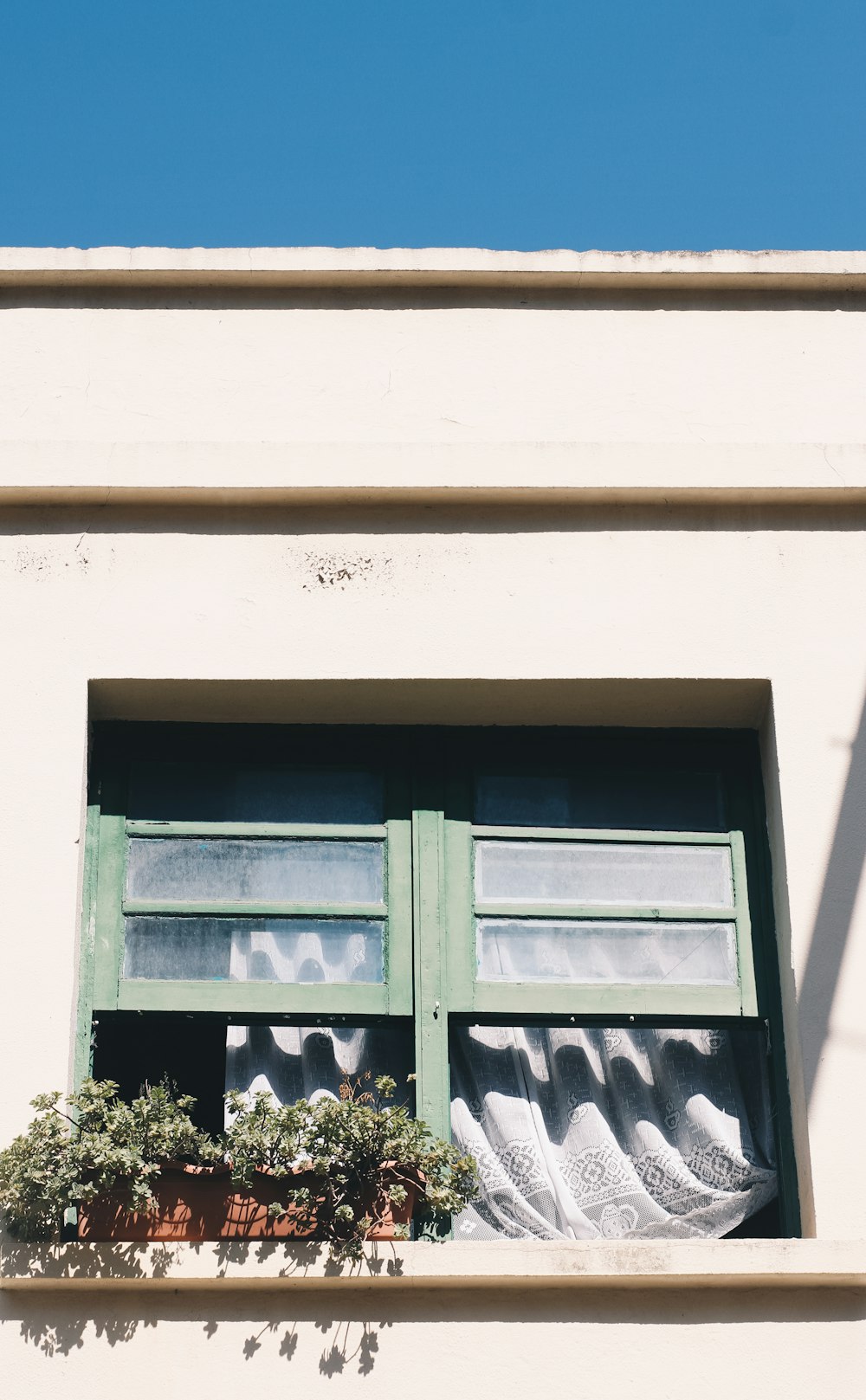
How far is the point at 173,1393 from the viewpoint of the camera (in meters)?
5.12

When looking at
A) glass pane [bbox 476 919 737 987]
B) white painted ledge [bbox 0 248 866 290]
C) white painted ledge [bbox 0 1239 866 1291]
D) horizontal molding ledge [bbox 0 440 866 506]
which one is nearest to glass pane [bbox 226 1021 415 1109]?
glass pane [bbox 476 919 737 987]

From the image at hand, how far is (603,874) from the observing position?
611 centimetres

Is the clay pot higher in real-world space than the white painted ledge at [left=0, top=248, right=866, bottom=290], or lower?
lower

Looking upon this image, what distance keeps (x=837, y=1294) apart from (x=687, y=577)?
238 cm

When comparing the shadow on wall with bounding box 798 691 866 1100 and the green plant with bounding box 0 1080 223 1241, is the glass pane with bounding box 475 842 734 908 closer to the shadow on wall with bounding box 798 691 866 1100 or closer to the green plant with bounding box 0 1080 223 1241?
the shadow on wall with bounding box 798 691 866 1100

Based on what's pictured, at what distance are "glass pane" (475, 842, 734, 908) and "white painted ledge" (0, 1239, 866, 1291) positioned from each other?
123cm

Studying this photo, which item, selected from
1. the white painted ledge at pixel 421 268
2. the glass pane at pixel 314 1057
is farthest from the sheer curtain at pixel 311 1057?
the white painted ledge at pixel 421 268

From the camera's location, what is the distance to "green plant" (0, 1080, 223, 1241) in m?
5.15

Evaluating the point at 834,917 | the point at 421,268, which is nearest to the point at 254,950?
the point at 834,917

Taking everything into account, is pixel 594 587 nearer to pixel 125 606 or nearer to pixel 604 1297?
pixel 125 606

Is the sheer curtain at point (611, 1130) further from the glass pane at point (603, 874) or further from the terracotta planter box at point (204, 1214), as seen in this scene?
the terracotta planter box at point (204, 1214)

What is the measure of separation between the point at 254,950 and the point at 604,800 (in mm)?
1321

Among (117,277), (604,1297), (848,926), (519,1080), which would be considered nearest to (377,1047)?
(519,1080)

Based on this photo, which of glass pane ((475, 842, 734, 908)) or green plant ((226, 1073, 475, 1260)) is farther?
glass pane ((475, 842, 734, 908))
